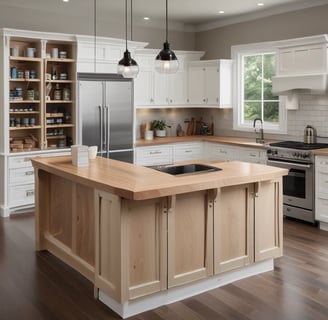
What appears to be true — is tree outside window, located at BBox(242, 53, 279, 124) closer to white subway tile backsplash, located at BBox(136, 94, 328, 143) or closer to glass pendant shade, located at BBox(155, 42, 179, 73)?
white subway tile backsplash, located at BBox(136, 94, 328, 143)

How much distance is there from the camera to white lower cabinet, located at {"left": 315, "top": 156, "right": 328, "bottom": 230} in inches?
220

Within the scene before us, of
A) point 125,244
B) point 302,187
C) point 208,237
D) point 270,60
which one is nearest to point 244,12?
point 270,60

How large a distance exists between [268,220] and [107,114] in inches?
130

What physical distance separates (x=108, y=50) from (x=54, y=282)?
150 inches

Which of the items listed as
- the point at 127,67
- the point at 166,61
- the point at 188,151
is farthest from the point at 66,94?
the point at 166,61

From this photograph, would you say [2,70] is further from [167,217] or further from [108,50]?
[167,217]

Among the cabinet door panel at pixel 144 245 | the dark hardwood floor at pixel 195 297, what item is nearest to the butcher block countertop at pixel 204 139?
the dark hardwood floor at pixel 195 297

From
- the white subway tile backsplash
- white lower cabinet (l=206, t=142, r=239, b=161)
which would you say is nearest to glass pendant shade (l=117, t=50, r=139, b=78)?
white lower cabinet (l=206, t=142, r=239, b=161)

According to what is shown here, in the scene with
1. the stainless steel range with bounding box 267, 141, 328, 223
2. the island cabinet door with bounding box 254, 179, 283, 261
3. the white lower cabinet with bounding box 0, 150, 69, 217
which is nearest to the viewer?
the island cabinet door with bounding box 254, 179, 283, 261

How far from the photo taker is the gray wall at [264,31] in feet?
21.3

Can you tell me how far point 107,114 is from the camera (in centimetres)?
683

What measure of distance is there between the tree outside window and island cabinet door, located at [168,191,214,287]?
380 cm

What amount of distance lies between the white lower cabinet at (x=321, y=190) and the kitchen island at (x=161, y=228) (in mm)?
1486

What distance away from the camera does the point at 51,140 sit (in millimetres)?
6988
